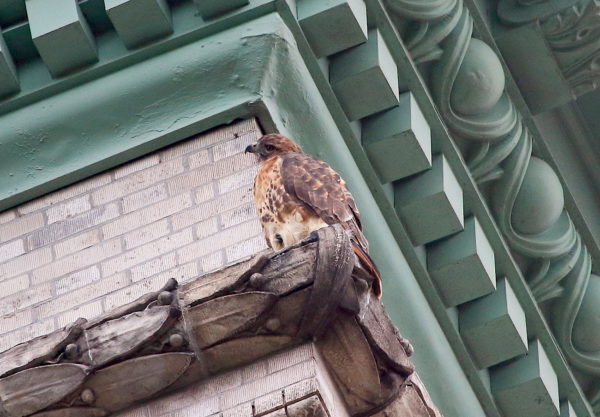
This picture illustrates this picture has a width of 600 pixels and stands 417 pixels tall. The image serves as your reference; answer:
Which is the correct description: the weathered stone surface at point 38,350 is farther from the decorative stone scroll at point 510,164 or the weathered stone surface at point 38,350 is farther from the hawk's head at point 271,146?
the decorative stone scroll at point 510,164

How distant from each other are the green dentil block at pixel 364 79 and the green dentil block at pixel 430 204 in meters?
0.34

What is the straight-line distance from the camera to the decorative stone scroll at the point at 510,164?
398 inches

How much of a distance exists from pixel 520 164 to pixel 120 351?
3.03 m

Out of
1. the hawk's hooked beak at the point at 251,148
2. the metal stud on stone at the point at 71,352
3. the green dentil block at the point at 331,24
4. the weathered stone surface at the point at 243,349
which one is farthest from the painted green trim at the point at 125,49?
the weathered stone surface at the point at 243,349

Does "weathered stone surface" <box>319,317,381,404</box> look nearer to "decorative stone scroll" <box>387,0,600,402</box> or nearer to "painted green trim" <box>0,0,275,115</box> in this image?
"painted green trim" <box>0,0,275,115</box>

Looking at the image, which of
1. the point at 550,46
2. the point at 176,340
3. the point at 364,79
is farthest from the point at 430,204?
the point at 176,340

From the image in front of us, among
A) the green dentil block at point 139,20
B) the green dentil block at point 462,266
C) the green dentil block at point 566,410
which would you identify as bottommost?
the green dentil block at point 566,410

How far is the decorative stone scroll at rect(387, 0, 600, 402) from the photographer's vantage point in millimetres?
10102

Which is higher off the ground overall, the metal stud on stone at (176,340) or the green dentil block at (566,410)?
the metal stud on stone at (176,340)

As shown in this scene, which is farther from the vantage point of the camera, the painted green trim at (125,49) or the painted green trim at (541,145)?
the painted green trim at (541,145)

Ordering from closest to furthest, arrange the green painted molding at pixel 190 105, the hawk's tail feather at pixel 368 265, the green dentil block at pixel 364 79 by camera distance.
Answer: the hawk's tail feather at pixel 368 265 < the green painted molding at pixel 190 105 < the green dentil block at pixel 364 79

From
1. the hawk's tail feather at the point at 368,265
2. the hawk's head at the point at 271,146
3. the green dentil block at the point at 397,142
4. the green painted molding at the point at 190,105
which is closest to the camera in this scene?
the hawk's tail feather at the point at 368,265

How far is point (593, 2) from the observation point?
10.4 meters

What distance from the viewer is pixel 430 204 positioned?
991 centimetres
